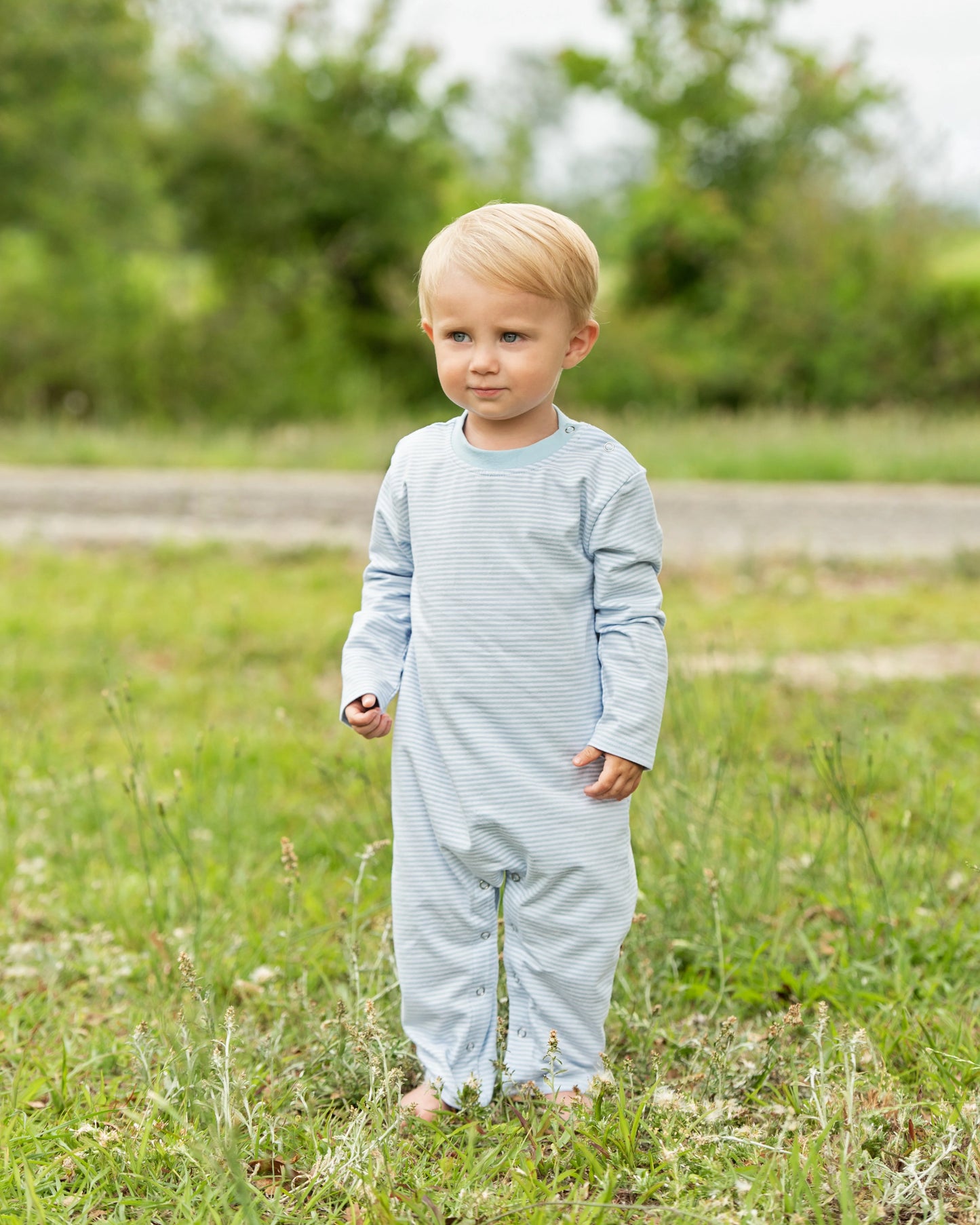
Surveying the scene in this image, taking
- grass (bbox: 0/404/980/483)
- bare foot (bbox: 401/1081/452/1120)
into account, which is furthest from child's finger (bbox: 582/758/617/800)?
grass (bbox: 0/404/980/483)

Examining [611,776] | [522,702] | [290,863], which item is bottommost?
[290,863]

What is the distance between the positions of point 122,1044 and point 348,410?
13.9 metres

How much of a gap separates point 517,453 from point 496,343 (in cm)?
19

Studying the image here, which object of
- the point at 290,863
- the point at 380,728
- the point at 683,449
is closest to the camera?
the point at 380,728

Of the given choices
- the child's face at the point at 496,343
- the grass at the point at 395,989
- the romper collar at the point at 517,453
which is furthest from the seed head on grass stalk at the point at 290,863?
the child's face at the point at 496,343

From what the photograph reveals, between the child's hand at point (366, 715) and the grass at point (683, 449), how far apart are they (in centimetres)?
684

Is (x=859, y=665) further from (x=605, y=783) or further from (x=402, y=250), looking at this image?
(x=402, y=250)

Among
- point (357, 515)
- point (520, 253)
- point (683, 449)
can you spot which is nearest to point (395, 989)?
point (520, 253)

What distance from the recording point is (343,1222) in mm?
1779

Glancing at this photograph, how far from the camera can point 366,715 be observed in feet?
6.62

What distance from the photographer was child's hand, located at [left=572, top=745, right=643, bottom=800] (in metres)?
1.91

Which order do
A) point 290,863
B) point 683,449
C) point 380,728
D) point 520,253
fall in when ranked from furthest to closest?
1. point 683,449
2. point 290,863
3. point 380,728
4. point 520,253

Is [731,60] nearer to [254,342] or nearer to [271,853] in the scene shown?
[254,342]

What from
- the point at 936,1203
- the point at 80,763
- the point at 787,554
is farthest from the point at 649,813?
the point at 787,554
